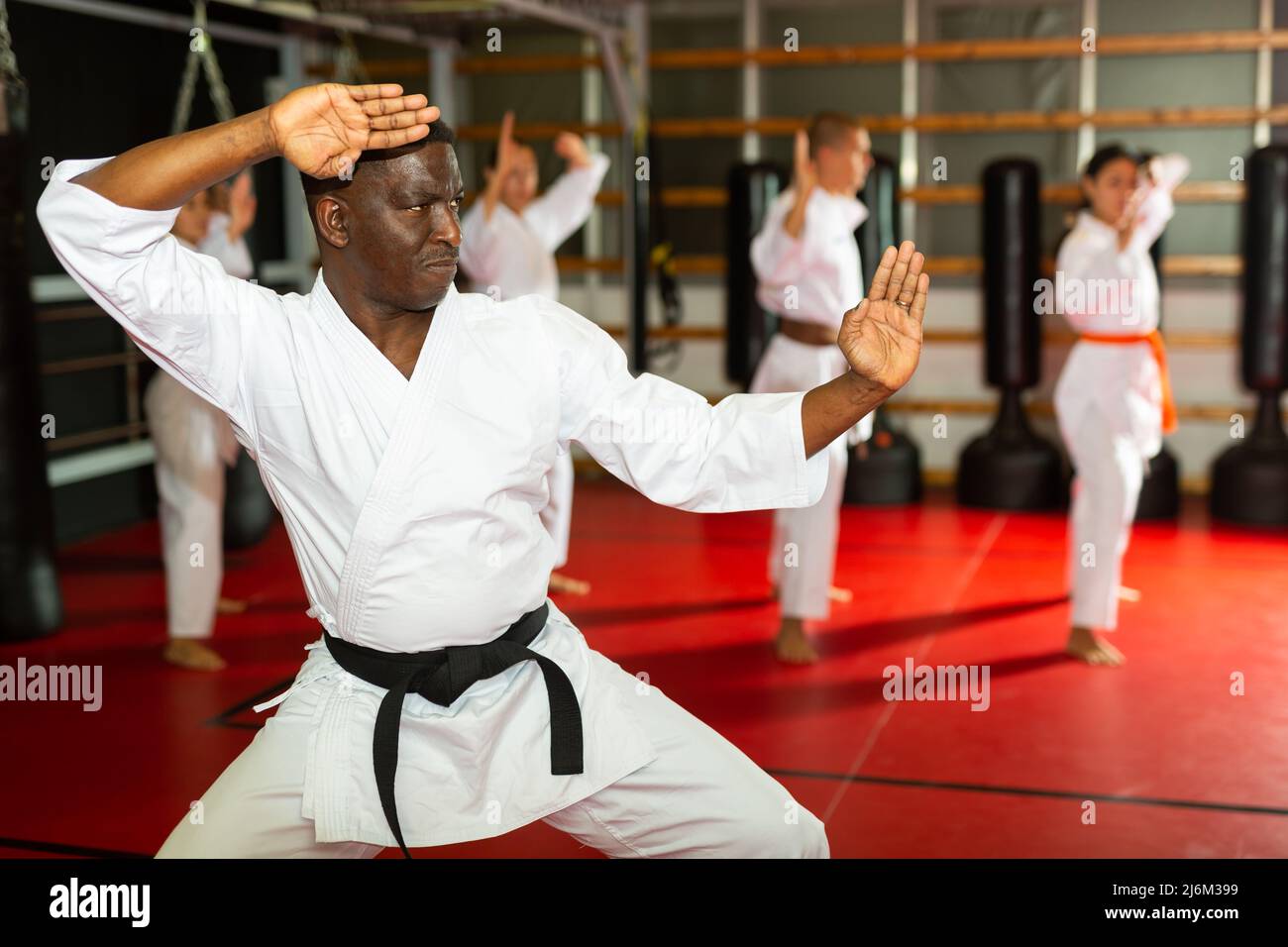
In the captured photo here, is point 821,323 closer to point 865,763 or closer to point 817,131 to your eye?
point 817,131

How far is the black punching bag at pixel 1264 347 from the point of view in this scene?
6035 mm

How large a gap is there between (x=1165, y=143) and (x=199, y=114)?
4.49 meters

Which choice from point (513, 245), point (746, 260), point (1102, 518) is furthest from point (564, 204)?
point (1102, 518)

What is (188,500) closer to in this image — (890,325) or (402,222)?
(402,222)

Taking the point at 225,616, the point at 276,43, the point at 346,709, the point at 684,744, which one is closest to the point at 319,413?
the point at 346,709

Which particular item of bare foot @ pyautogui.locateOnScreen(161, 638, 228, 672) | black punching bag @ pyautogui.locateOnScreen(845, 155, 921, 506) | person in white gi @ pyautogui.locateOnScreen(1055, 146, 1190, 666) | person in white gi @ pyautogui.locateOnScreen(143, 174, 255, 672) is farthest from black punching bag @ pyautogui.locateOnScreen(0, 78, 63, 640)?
black punching bag @ pyautogui.locateOnScreen(845, 155, 921, 506)

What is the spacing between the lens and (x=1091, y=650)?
4.29 metres

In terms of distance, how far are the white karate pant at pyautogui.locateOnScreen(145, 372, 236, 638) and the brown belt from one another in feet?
5.91

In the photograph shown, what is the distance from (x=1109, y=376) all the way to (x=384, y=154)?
302 cm

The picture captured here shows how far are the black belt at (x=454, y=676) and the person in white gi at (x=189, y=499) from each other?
2493mm

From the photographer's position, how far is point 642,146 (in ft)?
22.5

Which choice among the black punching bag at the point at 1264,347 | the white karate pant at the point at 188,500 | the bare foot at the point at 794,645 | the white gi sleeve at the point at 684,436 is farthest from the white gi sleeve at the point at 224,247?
the black punching bag at the point at 1264,347

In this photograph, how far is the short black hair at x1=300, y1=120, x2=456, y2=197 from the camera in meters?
1.83

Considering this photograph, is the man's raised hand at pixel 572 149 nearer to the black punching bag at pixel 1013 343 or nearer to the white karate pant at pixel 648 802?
the black punching bag at pixel 1013 343
